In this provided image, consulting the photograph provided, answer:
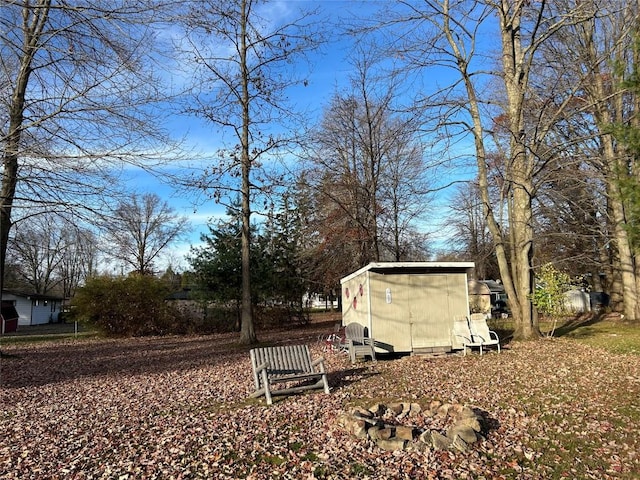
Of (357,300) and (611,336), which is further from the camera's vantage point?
(611,336)

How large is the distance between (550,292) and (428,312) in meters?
3.97

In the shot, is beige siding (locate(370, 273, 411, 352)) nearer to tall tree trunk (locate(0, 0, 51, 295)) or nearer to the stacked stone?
the stacked stone

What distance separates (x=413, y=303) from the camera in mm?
11562

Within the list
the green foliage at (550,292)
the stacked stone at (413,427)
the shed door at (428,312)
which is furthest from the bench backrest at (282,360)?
the green foliage at (550,292)

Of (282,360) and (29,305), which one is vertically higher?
(29,305)

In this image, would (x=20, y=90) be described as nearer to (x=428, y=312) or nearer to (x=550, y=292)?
(x=428, y=312)

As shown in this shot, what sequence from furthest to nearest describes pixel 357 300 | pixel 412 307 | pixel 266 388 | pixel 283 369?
pixel 357 300
pixel 412 307
pixel 283 369
pixel 266 388

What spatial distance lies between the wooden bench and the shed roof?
13.3 feet

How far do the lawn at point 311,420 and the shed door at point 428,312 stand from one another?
0.98m

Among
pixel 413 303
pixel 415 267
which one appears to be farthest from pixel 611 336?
pixel 415 267

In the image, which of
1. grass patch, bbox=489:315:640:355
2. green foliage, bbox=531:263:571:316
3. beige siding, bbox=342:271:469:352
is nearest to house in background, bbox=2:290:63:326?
beige siding, bbox=342:271:469:352

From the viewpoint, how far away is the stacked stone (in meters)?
4.62

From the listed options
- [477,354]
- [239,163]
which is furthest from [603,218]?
[239,163]

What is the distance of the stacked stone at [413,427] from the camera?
15.2 feet
